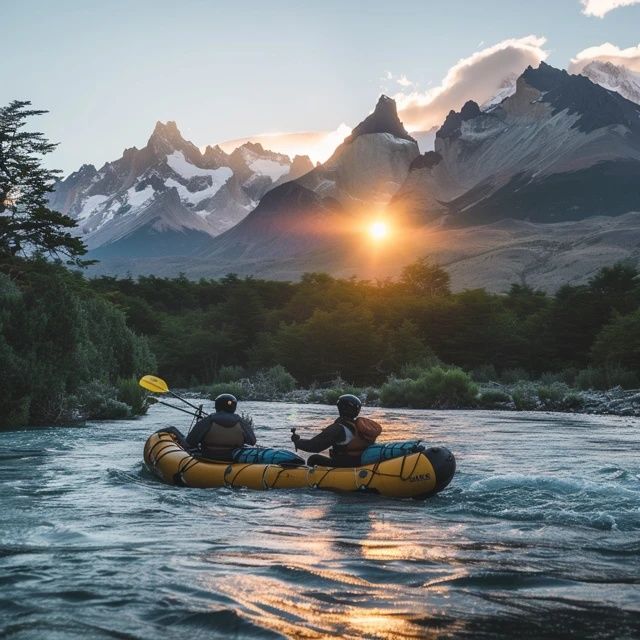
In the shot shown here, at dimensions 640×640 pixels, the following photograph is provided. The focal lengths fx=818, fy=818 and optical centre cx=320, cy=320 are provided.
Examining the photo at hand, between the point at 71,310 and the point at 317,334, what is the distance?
30309 mm

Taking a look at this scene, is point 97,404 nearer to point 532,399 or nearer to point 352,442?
point 352,442

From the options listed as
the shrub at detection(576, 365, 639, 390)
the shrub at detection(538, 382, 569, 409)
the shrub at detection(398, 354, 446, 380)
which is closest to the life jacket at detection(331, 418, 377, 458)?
the shrub at detection(538, 382, 569, 409)

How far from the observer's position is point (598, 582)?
6625 mm

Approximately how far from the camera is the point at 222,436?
40.0 feet

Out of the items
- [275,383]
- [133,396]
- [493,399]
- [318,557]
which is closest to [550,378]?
[493,399]

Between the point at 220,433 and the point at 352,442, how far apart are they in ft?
6.80

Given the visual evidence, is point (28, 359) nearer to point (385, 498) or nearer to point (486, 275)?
point (385, 498)

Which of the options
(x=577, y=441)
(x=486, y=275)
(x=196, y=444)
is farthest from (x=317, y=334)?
(x=486, y=275)

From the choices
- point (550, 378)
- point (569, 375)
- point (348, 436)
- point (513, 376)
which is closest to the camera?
point (348, 436)

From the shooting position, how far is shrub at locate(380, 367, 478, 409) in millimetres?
33688

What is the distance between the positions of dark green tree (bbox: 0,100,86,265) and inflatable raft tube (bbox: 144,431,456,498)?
29.3 meters

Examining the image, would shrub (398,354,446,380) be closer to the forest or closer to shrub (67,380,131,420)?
the forest

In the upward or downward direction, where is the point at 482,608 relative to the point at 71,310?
downward

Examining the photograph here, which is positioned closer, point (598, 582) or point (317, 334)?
point (598, 582)
